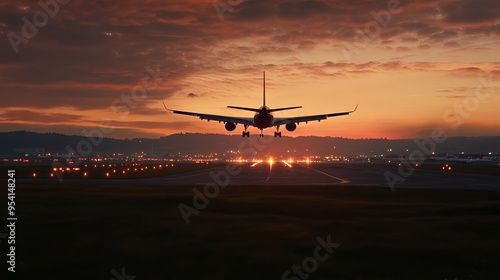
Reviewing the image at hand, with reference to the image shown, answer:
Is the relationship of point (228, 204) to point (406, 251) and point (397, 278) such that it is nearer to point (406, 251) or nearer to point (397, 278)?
point (406, 251)

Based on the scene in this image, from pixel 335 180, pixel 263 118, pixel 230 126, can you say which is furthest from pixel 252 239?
pixel 230 126

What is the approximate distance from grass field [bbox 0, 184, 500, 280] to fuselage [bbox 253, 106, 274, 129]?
40.2 metres

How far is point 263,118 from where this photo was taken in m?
74.4

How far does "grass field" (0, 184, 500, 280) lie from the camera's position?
15414mm

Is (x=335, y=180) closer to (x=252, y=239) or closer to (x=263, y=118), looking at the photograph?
(x=263, y=118)

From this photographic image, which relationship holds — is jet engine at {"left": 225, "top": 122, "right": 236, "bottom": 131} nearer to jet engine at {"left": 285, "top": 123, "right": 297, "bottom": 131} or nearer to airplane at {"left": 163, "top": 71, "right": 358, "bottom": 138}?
airplane at {"left": 163, "top": 71, "right": 358, "bottom": 138}

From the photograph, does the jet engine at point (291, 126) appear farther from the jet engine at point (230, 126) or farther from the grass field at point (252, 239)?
the grass field at point (252, 239)

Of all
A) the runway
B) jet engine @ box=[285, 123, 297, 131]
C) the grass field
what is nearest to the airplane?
jet engine @ box=[285, 123, 297, 131]

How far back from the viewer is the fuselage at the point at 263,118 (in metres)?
73.8

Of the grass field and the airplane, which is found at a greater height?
the airplane

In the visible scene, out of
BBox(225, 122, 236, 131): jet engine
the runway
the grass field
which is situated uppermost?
BBox(225, 122, 236, 131): jet engine

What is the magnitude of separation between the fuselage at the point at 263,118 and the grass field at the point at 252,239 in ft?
132

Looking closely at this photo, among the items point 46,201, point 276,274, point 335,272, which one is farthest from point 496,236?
point 46,201

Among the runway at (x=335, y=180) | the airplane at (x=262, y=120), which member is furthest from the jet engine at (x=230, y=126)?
the runway at (x=335, y=180)
